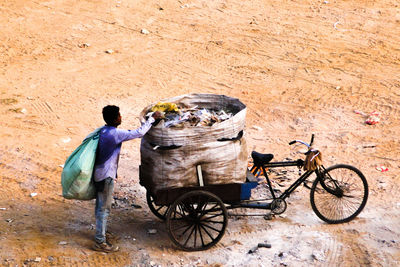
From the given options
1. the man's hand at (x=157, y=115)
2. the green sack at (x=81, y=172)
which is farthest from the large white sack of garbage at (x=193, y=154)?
the green sack at (x=81, y=172)

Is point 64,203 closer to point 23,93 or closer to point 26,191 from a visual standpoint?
point 26,191

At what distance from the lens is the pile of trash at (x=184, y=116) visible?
17.9ft

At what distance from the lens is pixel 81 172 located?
5.11 meters

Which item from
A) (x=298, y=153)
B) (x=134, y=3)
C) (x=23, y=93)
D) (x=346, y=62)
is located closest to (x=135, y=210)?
(x=298, y=153)

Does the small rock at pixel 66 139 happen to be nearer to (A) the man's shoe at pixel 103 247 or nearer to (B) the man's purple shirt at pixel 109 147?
(A) the man's shoe at pixel 103 247

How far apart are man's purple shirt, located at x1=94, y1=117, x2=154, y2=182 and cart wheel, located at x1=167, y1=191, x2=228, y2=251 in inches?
31.1

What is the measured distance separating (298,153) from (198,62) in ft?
13.7

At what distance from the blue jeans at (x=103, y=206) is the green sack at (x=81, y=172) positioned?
13cm

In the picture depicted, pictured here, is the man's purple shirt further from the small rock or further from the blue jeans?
the small rock

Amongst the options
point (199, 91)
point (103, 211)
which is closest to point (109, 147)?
point (103, 211)

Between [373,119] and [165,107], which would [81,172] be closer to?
[165,107]

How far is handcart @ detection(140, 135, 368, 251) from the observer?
5398 millimetres

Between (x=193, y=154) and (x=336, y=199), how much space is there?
2.01 metres

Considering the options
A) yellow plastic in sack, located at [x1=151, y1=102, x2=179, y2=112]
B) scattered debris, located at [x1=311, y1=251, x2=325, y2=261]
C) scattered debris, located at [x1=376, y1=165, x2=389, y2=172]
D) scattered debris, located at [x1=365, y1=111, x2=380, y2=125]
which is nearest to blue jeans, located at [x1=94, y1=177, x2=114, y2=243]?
yellow plastic in sack, located at [x1=151, y1=102, x2=179, y2=112]
